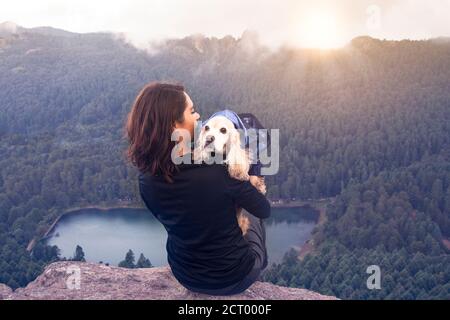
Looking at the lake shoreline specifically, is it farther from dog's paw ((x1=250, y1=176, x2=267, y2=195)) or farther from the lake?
dog's paw ((x1=250, y1=176, x2=267, y2=195))

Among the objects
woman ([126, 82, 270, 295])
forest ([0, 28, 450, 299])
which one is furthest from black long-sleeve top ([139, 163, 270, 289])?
forest ([0, 28, 450, 299])

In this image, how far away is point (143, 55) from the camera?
5119cm

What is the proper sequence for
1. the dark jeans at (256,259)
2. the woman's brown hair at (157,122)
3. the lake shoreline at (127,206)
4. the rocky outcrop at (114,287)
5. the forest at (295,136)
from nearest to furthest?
the woman's brown hair at (157,122)
the dark jeans at (256,259)
the rocky outcrop at (114,287)
the forest at (295,136)
the lake shoreline at (127,206)

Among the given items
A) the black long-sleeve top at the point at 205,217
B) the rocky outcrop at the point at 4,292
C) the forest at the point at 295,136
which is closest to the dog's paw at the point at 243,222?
the black long-sleeve top at the point at 205,217

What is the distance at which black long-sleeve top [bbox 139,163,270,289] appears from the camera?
7.29 ft

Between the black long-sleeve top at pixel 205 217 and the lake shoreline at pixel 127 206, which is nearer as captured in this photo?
the black long-sleeve top at pixel 205 217

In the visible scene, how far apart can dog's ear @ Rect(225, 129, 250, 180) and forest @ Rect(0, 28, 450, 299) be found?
22.2 feet

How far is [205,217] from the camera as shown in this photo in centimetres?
229

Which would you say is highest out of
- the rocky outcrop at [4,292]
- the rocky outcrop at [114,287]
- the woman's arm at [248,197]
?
the woman's arm at [248,197]

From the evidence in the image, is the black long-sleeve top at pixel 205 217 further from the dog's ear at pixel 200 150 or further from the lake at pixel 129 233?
the lake at pixel 129 233

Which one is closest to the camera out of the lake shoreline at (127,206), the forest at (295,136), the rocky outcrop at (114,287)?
the rocky outcrop at (114,287)

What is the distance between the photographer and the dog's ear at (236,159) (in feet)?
7.43

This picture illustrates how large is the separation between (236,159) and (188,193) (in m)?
0.27

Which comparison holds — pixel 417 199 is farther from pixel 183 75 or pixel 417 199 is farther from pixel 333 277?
pixel 183 75
